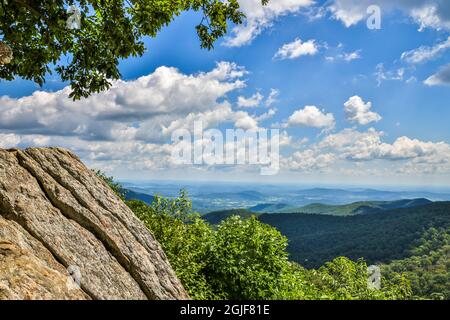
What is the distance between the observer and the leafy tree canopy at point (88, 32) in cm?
1419

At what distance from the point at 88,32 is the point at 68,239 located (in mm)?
10276

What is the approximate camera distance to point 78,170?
37.6ft

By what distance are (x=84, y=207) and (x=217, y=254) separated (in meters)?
7.72

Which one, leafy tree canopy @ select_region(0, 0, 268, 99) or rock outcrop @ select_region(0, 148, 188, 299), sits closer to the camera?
rock outcrop @ select_region(0, 148, 188, 299)

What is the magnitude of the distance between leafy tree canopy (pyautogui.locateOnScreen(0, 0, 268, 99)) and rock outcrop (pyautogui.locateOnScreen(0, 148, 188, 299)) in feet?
19.0

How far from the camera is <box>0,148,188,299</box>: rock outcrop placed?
7.87m

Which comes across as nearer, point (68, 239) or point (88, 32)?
point (68, 239)

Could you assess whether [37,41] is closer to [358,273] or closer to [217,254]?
[217,254]

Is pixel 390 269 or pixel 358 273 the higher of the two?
pixel 358 273

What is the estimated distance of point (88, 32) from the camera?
52.7 feet

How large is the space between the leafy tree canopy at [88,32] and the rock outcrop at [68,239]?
579 centimetres

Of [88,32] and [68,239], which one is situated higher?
[88,32]

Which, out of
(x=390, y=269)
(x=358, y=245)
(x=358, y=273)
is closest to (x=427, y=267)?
(x=390, y=269)

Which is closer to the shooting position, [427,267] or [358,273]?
[358,273]
